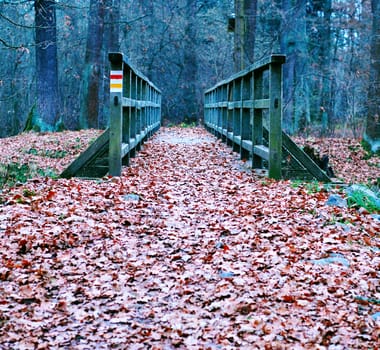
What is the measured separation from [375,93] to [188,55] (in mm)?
15334

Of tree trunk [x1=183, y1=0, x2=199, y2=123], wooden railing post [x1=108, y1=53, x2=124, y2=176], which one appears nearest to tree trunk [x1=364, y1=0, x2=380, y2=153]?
wooden railing post [x1=108, y1=53, x2=124, y2=176]

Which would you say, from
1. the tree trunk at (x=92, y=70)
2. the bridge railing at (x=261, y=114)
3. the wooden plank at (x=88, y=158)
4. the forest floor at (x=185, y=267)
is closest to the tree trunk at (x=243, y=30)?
the bridge railing at (x=261, y=114)

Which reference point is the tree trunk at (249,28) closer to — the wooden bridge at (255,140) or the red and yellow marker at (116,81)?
the wooden bridge at (255,140)

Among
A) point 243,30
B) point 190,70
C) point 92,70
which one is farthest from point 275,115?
point 190,70

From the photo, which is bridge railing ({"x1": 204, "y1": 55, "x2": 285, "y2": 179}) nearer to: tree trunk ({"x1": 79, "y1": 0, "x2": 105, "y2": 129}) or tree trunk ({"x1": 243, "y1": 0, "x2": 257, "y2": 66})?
tree trunk ({"x1": 243, "y1": 0, "x2": 257, "y2": 66})

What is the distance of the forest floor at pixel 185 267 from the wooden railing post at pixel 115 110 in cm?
39

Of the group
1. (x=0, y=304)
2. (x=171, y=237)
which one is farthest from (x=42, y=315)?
(x=171, y=237)

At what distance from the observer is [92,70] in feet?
63.8

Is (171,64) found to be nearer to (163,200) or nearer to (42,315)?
(163,200)

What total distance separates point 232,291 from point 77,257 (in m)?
1.43

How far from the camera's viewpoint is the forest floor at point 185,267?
344cm

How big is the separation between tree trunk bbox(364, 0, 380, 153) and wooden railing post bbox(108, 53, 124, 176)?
873 centimetres

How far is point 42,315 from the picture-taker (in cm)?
368

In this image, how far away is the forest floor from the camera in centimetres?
344
